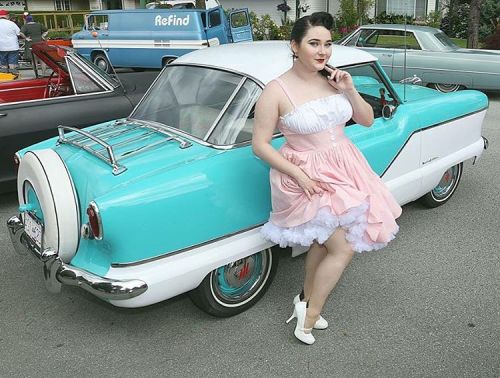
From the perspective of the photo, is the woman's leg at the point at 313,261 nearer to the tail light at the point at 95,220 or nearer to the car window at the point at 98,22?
the tail light at the point at 95,220

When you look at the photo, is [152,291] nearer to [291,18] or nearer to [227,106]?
[227,106]

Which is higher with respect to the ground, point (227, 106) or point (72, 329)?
point (227, 106)

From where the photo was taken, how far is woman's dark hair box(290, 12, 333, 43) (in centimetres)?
246

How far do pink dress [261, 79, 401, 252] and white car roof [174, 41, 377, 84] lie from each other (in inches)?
27.3

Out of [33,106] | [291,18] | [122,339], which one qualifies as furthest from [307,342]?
[291,18]

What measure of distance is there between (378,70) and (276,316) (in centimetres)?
198

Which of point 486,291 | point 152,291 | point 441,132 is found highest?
point 441,132

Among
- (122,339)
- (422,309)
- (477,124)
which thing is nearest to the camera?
(122,339)

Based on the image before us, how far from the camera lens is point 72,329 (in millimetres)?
3039

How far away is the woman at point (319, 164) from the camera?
2.47 meters

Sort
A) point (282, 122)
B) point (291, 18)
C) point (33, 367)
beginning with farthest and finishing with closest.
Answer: point (291, 18)
point (33, 367)
point (282, 122)

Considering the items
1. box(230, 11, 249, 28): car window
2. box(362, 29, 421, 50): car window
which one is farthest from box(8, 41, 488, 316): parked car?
box(230, 11, 249, 28): car window

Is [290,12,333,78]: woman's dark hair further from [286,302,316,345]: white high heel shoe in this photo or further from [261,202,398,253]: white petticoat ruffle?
[286,302,316,345]: white high heel shoe

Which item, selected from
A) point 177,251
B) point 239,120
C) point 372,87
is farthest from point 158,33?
point 177,251
